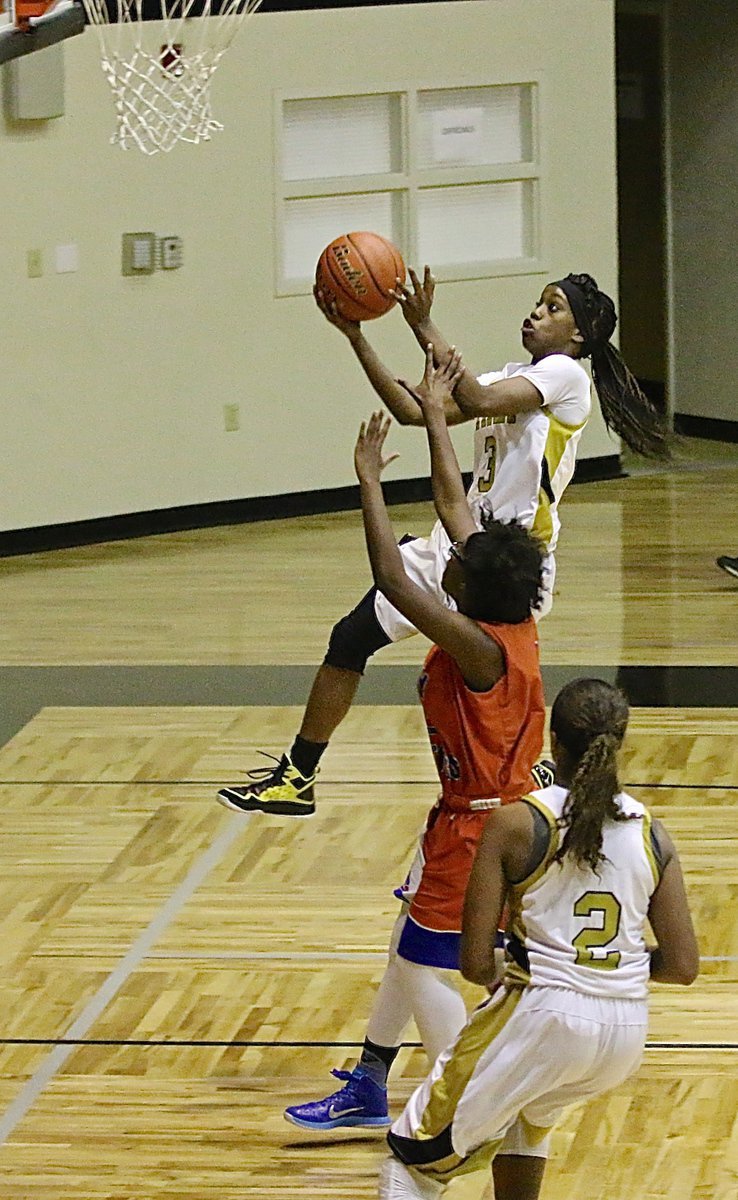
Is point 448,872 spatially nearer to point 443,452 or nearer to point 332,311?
point 443,452

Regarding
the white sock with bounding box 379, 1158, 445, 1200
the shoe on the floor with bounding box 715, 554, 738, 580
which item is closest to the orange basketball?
the white sock with bounding box 379, 1158, 445, 1200

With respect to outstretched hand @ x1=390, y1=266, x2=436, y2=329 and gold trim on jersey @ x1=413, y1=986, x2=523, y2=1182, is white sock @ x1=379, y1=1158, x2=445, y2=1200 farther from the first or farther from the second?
outstretched hand @ x1=390, y1=266, x2=436, y2=329

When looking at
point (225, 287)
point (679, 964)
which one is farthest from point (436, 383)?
point (225, 287)

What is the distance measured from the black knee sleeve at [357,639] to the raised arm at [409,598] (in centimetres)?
112

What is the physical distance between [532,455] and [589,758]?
1512mm

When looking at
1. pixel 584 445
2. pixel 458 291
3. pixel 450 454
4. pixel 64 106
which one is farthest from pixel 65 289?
pixel 450 454

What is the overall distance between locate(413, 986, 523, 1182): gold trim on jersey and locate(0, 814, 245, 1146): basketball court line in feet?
3.44

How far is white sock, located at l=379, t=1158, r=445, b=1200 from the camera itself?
2.98 metres

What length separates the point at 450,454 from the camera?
11.8 feet

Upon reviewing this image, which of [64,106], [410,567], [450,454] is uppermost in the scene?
[64,106]

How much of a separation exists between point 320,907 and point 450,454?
65.3 inches

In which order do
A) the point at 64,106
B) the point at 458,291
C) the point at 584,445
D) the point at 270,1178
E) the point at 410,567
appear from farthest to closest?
1. the point at 584,445
2. the point at 458,291
3. the point at 64,106
4. the point at 410,567
5. the point at 270,1178

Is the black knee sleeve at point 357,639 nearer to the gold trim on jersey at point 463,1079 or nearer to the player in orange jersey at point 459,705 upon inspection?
the player in orange jersey at point 459,705

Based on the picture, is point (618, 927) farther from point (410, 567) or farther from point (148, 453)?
point (148, 453)
